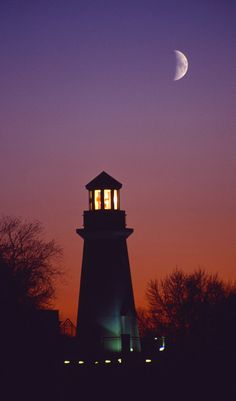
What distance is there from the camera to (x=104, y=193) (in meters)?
78.6

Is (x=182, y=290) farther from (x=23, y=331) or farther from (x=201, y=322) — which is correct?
(x=23, y=331)

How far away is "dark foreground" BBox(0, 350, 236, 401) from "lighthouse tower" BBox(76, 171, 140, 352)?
5.64 feet

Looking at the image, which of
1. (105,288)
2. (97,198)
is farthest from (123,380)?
(97,198)

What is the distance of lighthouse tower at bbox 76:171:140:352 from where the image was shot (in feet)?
251

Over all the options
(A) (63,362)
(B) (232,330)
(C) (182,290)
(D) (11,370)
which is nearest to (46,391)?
(D) (11,370)

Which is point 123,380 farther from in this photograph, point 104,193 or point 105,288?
point 104,193

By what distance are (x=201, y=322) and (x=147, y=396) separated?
2639cm

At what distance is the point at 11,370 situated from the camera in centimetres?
6266

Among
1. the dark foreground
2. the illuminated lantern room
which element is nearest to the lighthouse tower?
the illuminated lantern room

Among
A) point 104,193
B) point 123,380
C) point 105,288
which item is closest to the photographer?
point 123,380

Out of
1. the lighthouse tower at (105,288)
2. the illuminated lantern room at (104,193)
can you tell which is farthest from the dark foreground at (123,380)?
the illuminated lantern room at (104,193)

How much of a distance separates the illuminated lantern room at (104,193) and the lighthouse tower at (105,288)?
1023 mm

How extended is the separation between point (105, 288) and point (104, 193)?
5.82 meters

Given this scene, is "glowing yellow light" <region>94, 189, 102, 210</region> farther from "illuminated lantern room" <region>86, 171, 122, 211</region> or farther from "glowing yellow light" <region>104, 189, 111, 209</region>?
"glowing yellow light" <region>104, 189, 111, 209</region>
